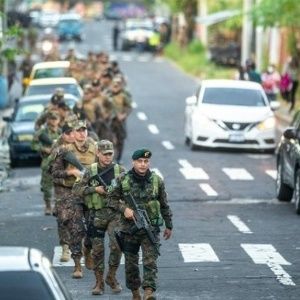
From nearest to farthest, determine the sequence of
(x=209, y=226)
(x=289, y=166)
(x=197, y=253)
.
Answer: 1. (x=197, y=253)
2. (x=209, y=226)
3. (x=289, y=166)

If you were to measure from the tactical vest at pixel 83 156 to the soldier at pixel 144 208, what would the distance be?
110 inches

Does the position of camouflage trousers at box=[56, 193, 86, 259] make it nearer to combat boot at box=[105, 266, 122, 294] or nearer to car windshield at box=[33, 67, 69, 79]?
combat boot at box=[105, 266, 122, 294]

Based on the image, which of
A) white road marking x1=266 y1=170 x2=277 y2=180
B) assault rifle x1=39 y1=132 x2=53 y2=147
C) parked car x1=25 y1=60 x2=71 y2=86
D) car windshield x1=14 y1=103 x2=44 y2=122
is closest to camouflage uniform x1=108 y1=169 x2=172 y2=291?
assault rifle x1=39 y1=132 x2=53 y2=147

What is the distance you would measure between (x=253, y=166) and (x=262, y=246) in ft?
34.7

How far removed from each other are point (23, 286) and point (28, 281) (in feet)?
0.15

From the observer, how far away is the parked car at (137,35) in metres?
82.2

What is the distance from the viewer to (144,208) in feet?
46.0

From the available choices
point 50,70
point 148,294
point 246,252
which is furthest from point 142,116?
point 148,294

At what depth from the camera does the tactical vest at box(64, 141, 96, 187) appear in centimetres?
1692

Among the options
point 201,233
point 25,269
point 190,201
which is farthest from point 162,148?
point 25,269

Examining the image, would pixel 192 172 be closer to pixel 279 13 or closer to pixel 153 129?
pixel 153 129

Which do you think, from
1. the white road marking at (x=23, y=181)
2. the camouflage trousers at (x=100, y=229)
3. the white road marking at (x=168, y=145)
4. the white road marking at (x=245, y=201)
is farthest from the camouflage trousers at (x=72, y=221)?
the white road marking at (x=168, y=145)

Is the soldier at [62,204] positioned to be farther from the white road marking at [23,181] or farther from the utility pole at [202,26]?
the utility pole at [202,26]

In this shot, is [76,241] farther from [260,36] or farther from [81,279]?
[260,36]
